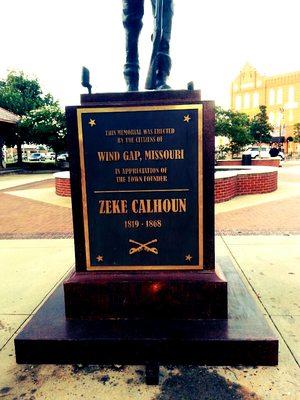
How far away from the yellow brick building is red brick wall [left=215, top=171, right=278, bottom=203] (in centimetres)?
4317

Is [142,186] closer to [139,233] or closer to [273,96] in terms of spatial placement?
[139,233]

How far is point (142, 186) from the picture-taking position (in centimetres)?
264

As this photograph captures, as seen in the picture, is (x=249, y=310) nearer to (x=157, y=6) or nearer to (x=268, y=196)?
(x=157, y=6)

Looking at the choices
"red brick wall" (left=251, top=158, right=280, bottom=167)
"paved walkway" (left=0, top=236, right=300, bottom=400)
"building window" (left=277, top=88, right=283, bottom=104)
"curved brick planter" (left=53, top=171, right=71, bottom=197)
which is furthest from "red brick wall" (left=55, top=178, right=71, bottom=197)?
"building window" (left=277, top=88, right=283, bottom=104)

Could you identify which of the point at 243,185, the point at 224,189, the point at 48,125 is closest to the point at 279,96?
the point at 48,125

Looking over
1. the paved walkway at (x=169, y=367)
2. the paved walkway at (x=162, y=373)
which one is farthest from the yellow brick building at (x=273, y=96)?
the paved walkway at (x=162, y=373)

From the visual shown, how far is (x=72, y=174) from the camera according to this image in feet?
8.59

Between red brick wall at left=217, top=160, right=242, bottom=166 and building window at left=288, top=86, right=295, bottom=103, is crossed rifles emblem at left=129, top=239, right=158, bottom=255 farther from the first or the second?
building window at left=288, top=86, right=295, bottom=103

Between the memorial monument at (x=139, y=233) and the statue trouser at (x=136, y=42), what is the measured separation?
0.52 metres

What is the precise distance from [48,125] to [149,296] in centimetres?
2442

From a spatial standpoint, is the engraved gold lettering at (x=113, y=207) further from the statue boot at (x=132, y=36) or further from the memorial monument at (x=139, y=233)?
the statue boot at (x=132, y=36)

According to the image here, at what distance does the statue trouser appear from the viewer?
9.77 feet

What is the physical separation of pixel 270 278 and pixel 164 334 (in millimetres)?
1949

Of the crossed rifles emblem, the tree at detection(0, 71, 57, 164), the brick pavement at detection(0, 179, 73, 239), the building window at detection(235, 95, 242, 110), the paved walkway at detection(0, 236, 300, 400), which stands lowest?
the brick pavement at detection(0, 179, 73, 239)
